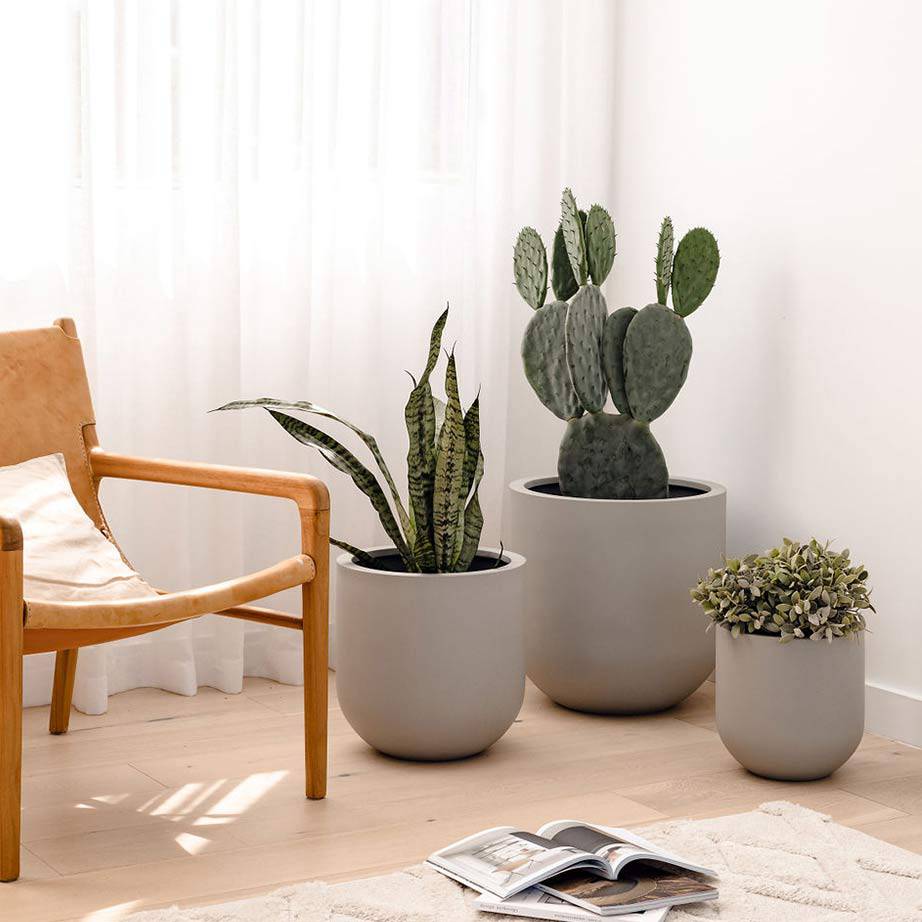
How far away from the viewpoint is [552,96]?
11.1ft

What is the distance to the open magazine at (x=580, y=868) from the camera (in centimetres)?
185

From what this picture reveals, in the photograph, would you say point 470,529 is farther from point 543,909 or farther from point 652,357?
point 543,909

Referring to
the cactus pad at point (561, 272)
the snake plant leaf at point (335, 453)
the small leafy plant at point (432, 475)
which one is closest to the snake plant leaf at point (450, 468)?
the small leafy plant at point (432, 475)

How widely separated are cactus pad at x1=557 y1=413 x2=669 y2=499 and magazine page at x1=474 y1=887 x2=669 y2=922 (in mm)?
1129

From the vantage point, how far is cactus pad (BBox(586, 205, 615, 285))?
113 inches

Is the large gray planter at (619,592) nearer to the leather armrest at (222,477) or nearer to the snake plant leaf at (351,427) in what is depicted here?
the snake plant leaf at (351,427)

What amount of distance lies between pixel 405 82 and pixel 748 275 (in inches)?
35.9

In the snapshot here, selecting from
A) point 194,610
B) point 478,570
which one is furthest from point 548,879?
point 478,570

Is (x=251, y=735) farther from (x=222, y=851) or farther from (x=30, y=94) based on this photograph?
(x=30, y=94)

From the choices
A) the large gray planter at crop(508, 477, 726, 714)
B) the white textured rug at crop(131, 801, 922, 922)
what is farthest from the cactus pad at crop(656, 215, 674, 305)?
the white textured rug at crop(131, 801, 922, 922)

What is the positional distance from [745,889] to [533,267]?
145cm

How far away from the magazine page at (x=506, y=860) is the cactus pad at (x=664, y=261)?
1270mm

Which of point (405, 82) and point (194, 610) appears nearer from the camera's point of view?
point (194, 610)

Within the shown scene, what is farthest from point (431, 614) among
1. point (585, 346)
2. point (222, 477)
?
point (585, 346)
